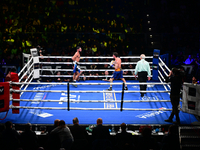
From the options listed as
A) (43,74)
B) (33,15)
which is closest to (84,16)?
(33,15)

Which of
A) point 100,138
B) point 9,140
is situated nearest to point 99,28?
point 100,138

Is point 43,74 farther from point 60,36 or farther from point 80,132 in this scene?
point 80,132

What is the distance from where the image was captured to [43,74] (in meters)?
9.62

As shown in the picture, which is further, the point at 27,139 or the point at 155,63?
the point at 155,63

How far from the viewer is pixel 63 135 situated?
4719 millimetres

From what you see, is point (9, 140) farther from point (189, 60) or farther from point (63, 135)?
point (189, 60)

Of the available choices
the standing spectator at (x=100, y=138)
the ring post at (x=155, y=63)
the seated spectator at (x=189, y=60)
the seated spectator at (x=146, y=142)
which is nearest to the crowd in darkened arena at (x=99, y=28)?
the seated spectator at (x=189, y=60)

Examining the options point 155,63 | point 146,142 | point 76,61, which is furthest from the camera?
point 155,63

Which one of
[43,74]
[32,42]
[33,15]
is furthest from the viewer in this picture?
[33,15]

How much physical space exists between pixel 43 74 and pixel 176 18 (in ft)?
26.4

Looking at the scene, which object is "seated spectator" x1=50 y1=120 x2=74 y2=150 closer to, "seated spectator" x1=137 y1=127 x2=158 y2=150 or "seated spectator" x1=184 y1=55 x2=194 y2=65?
"seated spectator" x1=137 y1=127 x2=158 y2=150

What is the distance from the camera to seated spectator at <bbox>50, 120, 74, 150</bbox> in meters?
4.71

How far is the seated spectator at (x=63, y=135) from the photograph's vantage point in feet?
15.4

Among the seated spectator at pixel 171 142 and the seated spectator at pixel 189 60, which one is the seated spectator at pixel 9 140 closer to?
the seated spectator at pixel 171 142
